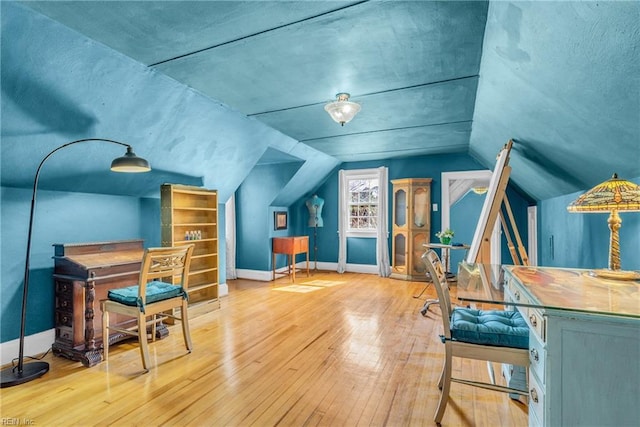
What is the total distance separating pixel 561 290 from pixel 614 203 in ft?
1.89

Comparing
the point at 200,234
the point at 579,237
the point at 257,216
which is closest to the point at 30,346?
the point at 200,234

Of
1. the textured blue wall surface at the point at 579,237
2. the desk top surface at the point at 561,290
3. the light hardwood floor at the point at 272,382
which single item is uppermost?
the textured blue wall surface at the point at 579,237

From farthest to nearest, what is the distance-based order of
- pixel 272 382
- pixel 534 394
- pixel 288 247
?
1. pixel 288 247
2. pixel 272 382
3. pixel 534 394

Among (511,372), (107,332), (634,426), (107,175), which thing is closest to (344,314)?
(511,372)

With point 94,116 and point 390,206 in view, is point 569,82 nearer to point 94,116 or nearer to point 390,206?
point 94,116

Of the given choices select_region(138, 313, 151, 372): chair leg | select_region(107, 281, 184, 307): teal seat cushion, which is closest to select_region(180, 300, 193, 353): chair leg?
select_region(107, 281, 184, 307): teal seat cushion

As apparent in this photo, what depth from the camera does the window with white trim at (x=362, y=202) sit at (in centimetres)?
674

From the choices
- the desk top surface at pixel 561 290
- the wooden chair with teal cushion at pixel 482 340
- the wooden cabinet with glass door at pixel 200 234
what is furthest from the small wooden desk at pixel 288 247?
the wooden chair with teal cushion at pixel 482 340

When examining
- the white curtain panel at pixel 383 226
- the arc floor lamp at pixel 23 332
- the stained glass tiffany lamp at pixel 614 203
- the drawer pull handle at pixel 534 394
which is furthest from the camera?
the white curtain panel at pixel 383 226

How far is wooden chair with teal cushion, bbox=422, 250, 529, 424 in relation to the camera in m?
1.71

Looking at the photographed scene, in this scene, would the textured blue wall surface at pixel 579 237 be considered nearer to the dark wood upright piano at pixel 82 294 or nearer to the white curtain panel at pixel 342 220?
the white curtain panel at pixel 342 220

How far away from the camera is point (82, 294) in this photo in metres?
2.79

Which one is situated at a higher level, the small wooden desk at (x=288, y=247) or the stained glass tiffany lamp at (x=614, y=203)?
the stained glass tiffany lamp at (x=614, y=203)

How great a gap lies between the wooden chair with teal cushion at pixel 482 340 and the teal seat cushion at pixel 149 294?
7.35ft
